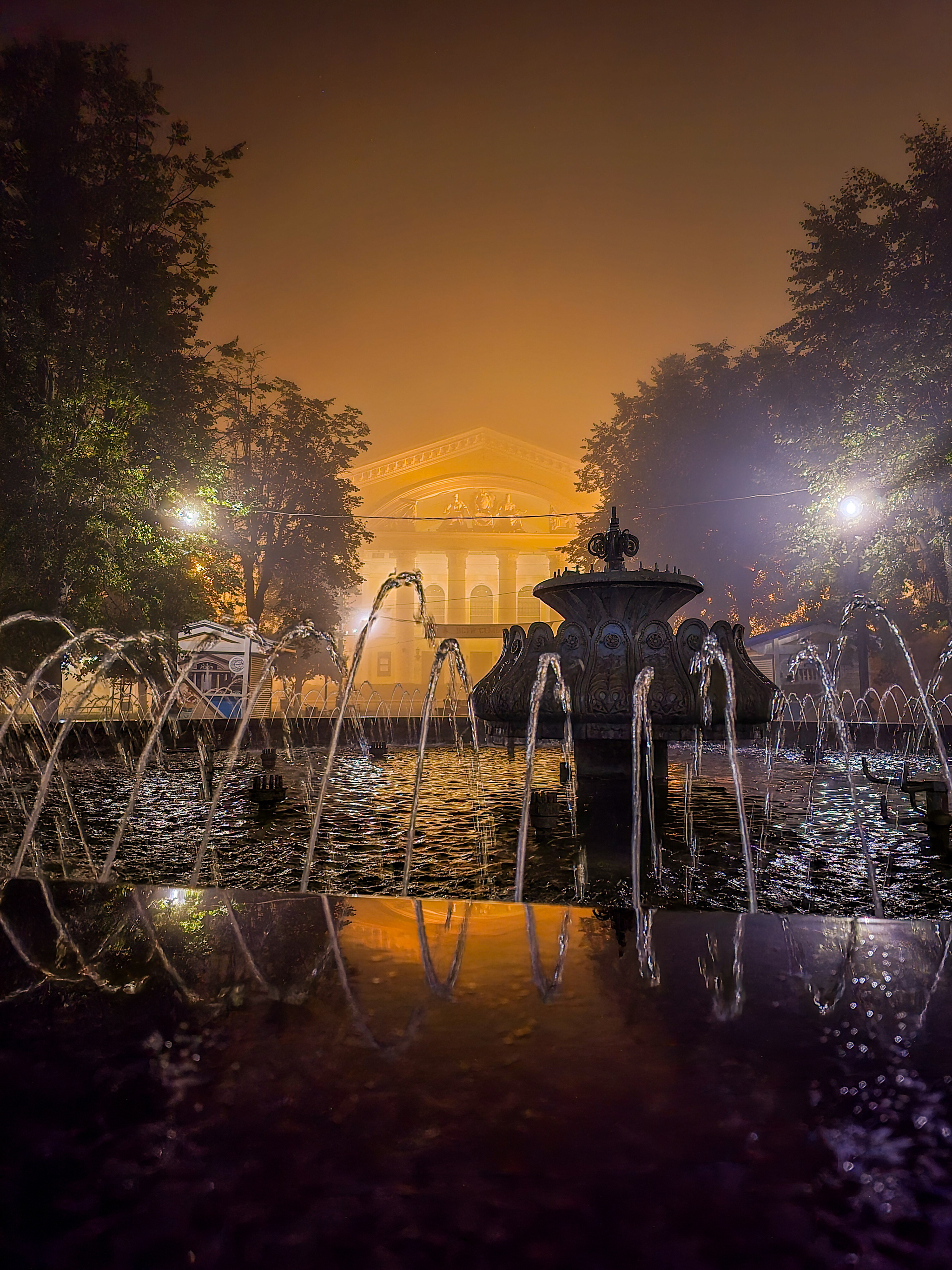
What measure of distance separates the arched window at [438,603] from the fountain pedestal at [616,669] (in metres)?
50.1

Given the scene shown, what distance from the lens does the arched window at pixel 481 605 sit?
57844mm

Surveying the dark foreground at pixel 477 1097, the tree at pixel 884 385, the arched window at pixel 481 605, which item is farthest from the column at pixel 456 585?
the dark foreground at pixel 477 1097

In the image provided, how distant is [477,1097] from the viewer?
4.45 feet

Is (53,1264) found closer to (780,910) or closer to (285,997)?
(285,997)

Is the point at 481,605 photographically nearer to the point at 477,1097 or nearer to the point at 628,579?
the point at 628,579

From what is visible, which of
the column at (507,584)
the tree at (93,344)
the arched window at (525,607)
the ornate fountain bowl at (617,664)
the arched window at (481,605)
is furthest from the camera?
the arched window at (481,605)

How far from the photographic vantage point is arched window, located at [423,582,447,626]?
5675 cm

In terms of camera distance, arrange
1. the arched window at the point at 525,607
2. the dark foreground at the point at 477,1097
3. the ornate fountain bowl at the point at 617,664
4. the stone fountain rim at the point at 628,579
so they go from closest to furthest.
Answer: the dark foreground at the point at 477,1097
the ornate fountain bowl at the point at 617,664
the stone fountain rim at the point at 628,579
the arched window at the point at 525,607

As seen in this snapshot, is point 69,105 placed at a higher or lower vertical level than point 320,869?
higher

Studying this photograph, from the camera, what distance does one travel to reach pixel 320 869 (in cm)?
449

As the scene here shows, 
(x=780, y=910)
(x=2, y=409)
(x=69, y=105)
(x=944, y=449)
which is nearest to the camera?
(x=780, y=910)

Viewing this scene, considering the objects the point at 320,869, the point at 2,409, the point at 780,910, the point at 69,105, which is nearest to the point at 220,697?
the point at 2,409

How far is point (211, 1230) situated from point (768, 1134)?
3.07 ft

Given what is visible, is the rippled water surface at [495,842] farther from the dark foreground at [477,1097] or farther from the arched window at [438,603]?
the arched window at [438,603]
